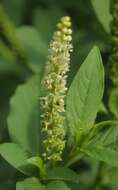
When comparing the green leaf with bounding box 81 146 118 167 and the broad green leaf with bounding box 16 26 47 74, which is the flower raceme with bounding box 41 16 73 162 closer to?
the green leaf with bounding box 81 146 118 167

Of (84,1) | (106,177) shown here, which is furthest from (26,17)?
(106,177)

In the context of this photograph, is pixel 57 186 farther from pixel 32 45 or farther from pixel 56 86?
pixel 32 45

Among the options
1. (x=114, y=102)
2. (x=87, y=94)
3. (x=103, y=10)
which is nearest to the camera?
(x=87, y=94)

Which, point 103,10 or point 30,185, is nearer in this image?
point 30,185

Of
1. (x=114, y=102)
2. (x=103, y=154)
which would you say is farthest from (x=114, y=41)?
(x=103, y=154)

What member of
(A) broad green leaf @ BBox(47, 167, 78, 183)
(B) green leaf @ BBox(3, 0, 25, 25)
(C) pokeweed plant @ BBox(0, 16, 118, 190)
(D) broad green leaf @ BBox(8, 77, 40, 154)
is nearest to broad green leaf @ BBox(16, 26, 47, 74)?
(B) green leaf @ BBox(3, 0, 25, 25)

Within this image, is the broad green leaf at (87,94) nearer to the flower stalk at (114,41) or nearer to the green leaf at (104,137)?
the green leaf at (104,137)

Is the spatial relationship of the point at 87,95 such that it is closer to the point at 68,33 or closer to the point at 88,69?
the point at 88,69

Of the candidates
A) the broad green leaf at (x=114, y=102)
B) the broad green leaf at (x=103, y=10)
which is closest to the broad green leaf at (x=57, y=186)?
the broad green leaf at (x=114, y=102)
